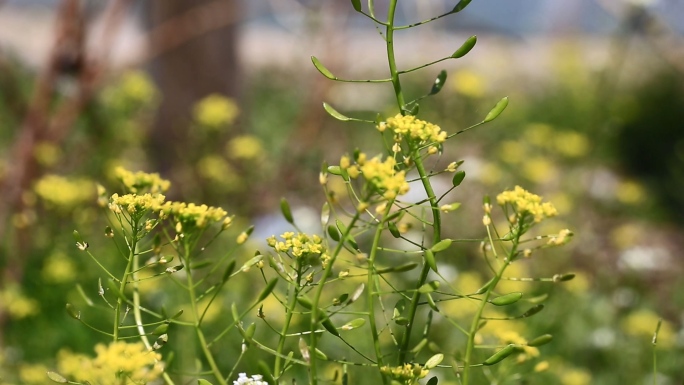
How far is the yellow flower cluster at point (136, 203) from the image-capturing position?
805 millimetres

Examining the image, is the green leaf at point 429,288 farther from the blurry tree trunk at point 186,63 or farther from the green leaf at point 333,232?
the blurry tree trunk at point 186,63

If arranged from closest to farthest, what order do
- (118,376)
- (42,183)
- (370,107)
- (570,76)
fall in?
1. (118,376)
2. (42,183)
3. (370,107)
4. (570,76)

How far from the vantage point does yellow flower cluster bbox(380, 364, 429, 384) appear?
30.6 inches

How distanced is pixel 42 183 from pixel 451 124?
7.40ft

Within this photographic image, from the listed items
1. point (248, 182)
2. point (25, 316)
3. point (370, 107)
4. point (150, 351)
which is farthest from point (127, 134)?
point (370, 107)

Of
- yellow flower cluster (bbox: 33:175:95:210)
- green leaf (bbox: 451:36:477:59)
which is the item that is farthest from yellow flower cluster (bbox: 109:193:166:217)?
yellow flower cluster (bbox: 33:175:95:210)

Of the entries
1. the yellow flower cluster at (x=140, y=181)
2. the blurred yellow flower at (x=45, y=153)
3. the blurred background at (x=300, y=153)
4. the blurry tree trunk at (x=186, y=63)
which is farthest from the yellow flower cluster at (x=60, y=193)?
the blurry tree trunk at (x=186, y=63)

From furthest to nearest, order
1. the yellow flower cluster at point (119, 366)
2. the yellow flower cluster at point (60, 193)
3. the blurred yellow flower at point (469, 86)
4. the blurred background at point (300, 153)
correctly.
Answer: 1. the blurred yellow flower at point (469, 86)
2. the blurred background at point (300, 153)
3. the yellow flower cluster at point (60, 193)
4. the yellow flower cluster at point (119, 366)

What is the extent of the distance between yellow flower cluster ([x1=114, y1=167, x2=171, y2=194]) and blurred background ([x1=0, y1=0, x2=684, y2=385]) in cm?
88

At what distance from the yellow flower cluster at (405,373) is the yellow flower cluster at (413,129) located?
208 millimetres

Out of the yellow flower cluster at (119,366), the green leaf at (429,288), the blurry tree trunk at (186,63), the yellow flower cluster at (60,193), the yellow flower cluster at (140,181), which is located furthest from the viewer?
the blurry tree trunk at (186,63)

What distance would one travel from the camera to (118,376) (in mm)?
690

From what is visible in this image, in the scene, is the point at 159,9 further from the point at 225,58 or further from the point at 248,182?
the point at 248,182

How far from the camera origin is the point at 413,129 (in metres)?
0.79
